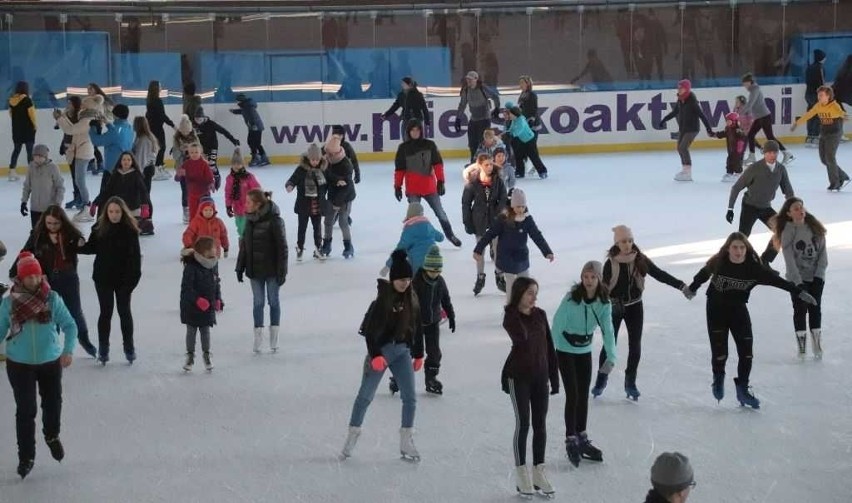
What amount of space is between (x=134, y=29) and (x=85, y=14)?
2.81 ft

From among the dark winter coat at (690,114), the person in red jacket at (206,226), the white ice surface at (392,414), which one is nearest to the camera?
the white ice surface at (392,414)

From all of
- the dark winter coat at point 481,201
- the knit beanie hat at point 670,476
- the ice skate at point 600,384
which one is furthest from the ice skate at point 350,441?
the dark winter coat at point 481,201

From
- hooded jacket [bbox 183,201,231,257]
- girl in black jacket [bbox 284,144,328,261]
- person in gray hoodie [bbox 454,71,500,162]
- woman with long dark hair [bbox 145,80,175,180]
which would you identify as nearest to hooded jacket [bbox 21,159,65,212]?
girl in black jacket [bbox 284,144,328,261]

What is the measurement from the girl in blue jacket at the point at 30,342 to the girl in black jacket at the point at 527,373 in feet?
8.24

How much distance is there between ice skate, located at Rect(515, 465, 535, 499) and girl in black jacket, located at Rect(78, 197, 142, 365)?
3.90 metres

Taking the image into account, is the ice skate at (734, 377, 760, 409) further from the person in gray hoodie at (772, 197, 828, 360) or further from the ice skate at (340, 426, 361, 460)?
the ice skate at (340, 426, 361, 460)

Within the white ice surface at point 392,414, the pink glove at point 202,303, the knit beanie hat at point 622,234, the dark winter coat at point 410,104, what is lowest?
the white ice surface at point 392,414

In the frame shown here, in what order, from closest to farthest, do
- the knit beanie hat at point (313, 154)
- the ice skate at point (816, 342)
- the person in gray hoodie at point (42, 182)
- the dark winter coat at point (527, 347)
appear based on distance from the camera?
the dark winter coat at point (527, 347), the ice skate at point (816, 342), the person in gray hoodie at point (42, 182), the knit beanie hat at point (313, 154)

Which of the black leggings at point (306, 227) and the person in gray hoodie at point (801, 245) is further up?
the person in gray hoodie at point (801, 245)

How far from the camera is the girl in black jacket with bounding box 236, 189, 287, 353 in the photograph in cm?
1089

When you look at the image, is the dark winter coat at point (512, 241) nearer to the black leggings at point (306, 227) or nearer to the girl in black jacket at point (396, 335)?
the girl in black jacket at point (396, 335)

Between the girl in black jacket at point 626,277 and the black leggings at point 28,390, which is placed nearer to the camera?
the black leggings at point 28,390

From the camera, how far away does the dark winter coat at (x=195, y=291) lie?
Result: 34.0ft

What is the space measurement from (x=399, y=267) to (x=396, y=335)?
0.38 metres
